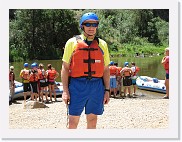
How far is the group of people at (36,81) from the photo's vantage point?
8.38 m

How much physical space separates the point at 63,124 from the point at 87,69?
8.06ft

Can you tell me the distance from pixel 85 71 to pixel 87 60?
0.34 ft

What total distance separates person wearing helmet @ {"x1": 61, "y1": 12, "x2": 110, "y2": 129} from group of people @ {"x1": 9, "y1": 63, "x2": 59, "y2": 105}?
5240 mm

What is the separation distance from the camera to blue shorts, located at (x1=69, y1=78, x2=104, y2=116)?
126 inches

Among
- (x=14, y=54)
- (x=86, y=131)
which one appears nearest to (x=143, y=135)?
(x=86, y=131)

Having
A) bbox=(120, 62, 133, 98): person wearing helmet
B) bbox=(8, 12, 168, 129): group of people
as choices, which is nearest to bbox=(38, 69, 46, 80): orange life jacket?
bbox=(120, 62, 133, 98): person wearing helmet

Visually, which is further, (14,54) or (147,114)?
(14,54)

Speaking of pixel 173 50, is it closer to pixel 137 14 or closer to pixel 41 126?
pixel 41 126

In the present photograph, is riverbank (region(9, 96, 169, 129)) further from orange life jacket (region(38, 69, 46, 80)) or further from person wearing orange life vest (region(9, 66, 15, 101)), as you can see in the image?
person wearing orange life vest (region(9, 66, 15, 101))

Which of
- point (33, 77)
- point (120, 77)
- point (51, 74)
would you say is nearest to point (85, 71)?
point (33, 77)

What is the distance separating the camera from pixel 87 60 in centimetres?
321

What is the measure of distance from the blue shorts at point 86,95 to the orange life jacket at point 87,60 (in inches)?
2.5

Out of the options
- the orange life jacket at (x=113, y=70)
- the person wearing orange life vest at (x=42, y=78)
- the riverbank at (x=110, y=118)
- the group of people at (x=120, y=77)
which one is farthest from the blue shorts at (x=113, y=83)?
the riverbank at (x=110, y=118)

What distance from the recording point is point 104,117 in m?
6.03
